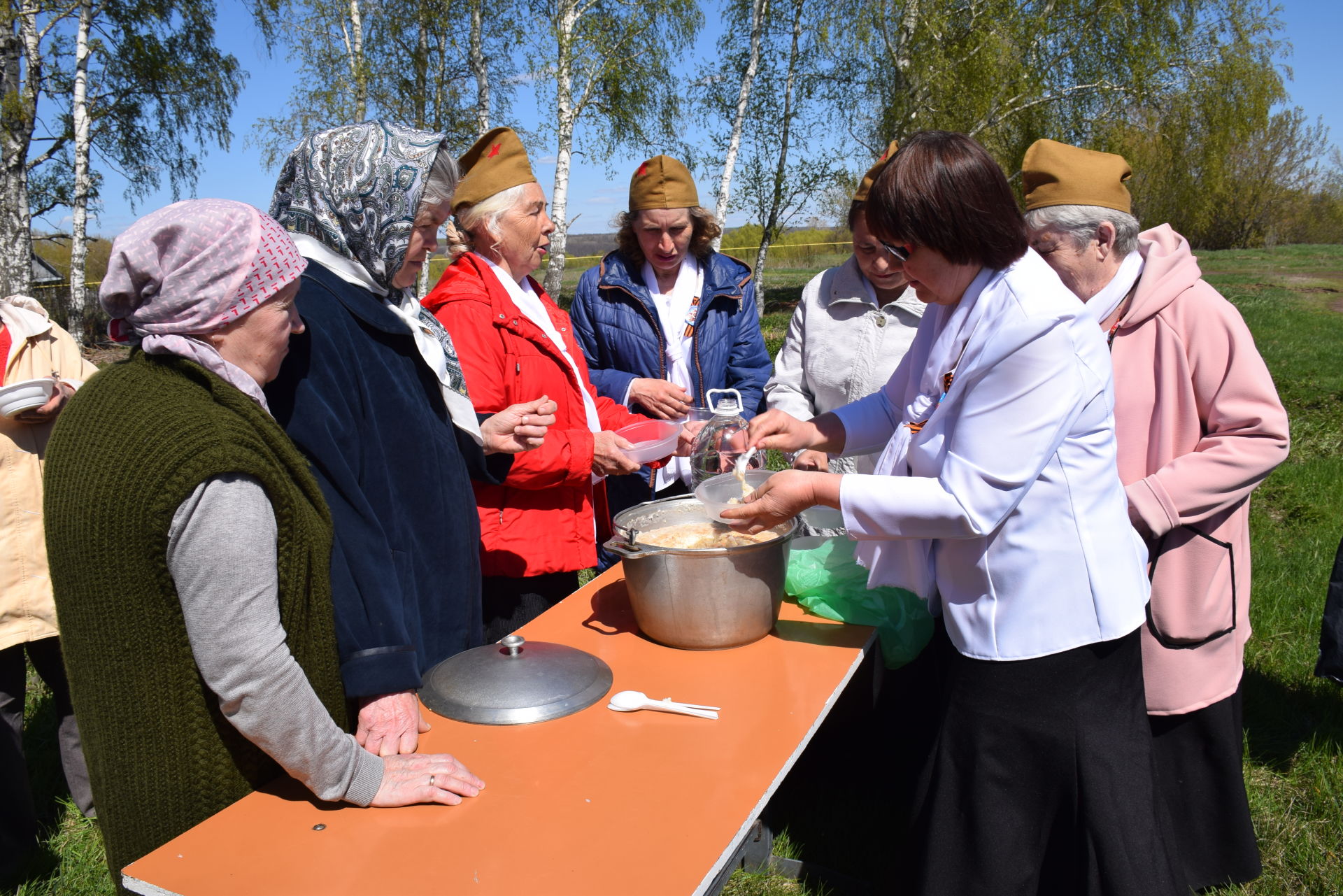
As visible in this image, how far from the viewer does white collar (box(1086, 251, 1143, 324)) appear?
7.91 ft

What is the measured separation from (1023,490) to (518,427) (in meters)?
1.26

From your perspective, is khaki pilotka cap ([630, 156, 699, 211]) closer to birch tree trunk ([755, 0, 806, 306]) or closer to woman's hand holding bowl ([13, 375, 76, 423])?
woman's hand holding bowl ([13, 375, 76, 423])

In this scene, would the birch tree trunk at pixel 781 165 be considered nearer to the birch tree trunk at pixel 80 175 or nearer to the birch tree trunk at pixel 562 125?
the birch tree trunk at pixel 562 125

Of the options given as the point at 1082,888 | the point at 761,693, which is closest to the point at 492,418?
the point at 761,693

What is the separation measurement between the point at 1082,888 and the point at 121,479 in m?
1.97

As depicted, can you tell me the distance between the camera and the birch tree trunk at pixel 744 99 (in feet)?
48.1

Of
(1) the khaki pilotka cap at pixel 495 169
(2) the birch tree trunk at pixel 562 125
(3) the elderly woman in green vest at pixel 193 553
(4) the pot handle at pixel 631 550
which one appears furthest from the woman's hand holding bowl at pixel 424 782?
(2) the birch tree trunk at pixel 562 125

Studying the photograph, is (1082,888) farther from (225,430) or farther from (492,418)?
(225,430)

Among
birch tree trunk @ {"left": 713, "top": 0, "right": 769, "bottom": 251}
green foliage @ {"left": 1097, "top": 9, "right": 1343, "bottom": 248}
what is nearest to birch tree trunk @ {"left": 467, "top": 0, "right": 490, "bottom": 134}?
birch tree trunk @ {"left": 713, "top": 0, "right": 769, "bottom": 251}

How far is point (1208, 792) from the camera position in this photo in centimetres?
249

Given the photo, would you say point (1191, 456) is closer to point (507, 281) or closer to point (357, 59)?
point (507, 281)

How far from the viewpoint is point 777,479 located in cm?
192

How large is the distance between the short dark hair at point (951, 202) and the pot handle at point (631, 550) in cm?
79

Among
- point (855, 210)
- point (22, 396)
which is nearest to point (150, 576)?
point (22, 396)
